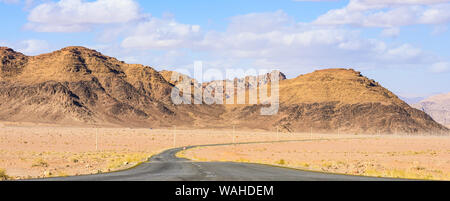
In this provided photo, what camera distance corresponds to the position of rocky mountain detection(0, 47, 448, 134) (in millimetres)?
157250

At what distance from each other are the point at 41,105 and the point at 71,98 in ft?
30.4

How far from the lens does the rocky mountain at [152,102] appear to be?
157 meters

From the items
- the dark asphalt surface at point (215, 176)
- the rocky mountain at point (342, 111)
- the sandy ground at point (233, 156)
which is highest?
the rocky mountain at point (342, 111)

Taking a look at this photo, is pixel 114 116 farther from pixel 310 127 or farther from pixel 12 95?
pixel 310 127

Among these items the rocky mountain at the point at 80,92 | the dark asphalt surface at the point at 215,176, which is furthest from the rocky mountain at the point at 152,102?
the dark asphalt surface at the point at 215,176

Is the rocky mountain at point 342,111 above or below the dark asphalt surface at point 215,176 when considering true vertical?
above

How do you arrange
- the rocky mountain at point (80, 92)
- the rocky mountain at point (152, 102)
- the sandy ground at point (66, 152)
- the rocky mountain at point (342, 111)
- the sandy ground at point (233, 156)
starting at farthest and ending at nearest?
the rocky mountain at point (342, 111), the rocky mountain at point (152, 102), the rocky mountain at point (80, 92), the sandy ground at point (66, 152), the sandy ground at point (233, 156)

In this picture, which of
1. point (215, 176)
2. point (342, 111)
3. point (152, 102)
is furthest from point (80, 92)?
point (215, 176)

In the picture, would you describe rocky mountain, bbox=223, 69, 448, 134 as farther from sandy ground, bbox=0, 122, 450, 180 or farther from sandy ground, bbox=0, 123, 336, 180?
sandy ground, bbox=0, 122, 450, 180

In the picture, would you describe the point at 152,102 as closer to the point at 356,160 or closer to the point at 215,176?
the point at 356,160

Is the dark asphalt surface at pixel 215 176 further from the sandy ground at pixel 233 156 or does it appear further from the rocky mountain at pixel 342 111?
the rocky mountain at pixel 342 111

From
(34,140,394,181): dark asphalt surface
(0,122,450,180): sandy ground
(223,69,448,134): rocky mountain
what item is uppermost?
(223,69,448,134): rocky mountain

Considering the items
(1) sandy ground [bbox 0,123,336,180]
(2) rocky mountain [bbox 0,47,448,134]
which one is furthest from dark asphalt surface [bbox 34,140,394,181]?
(2) rocky mountain [bbox 0,47,448,134]

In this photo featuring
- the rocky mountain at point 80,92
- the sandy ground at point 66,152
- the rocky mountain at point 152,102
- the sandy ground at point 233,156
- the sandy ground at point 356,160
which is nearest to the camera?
the sandy ground at point 356,160
